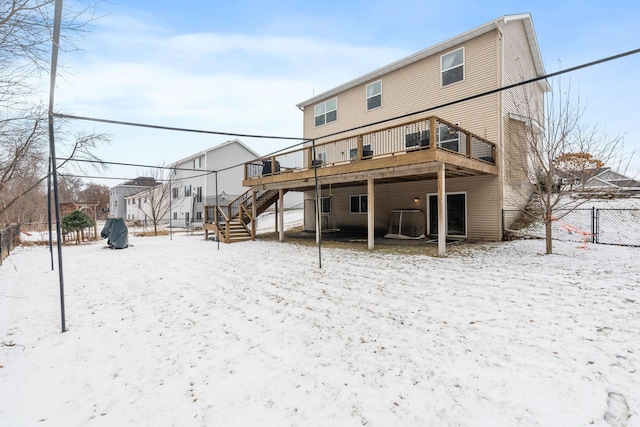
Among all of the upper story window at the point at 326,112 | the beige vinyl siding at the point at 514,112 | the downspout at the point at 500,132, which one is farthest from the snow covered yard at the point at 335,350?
the upper story window at the point at 326,112

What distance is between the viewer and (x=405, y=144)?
11.6m

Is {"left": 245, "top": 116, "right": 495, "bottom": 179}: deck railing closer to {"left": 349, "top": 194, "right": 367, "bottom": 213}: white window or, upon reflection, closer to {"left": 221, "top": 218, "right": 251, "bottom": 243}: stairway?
{"left": 349, "top": 194, "right": 367, "bottom": 213}: white window

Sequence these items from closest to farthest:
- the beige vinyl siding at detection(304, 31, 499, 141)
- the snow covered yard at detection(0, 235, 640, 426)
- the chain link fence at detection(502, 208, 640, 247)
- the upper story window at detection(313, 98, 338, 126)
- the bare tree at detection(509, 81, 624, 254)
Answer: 1. the snow covered yard at detection(0, 235, 640, 426)
2. the bare tree at detection(509, 81, 624, 254)
3. the chain link fence at detection(502, 208, 640, 247)
4. the beige vinyl siding at detection(304, 31, 499, 141)
5. the upper story window at detection(313, 98, 338, 126)

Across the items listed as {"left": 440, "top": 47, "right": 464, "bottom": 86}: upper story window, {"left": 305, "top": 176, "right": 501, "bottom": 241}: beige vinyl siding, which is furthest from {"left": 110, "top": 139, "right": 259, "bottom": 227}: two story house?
{"left": 440, "top": 47, "right": 464, "bottom": 86}: upper story window

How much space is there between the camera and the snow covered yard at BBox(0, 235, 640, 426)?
2.36 metres

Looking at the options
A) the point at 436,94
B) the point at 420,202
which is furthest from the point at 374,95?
the point at 420,202

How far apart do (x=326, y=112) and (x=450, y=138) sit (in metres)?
7.63

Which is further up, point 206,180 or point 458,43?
point 458,43

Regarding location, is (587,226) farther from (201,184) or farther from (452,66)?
(201,184)

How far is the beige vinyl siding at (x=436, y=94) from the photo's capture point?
34.8ft

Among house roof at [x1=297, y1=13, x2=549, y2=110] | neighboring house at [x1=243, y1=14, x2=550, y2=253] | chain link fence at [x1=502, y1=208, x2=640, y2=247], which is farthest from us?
house roof at [x1=297, y1=13, x2=549, y2=110]

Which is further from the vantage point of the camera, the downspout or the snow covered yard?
the downspout

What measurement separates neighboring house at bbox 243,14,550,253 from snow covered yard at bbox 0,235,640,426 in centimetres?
370

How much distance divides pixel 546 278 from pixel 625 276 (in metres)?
1.55
